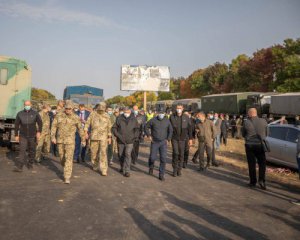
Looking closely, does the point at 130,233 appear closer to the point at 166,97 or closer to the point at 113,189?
the point at 113,189

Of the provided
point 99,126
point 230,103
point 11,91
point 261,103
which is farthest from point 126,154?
point 230,103

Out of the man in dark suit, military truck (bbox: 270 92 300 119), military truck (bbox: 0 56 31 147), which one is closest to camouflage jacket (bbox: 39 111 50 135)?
the man in dark suit

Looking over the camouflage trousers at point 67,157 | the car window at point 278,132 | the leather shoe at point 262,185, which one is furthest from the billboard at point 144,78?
the leather shoe at point 262,185

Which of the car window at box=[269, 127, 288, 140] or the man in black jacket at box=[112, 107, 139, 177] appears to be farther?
the car window at box=[269, 127, 288, 140]

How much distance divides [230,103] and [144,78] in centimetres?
955

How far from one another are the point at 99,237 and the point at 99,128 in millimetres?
4727

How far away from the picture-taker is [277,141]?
1080cm

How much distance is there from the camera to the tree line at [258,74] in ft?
129

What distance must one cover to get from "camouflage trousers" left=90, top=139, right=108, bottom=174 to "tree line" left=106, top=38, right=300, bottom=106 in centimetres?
2387

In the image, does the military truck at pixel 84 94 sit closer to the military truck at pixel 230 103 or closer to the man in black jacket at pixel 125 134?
the man in black jacket at pixel 125 134

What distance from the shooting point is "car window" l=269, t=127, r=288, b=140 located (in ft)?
35.3

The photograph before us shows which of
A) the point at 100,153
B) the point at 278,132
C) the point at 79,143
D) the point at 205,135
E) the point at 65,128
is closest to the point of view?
the point at 65,128

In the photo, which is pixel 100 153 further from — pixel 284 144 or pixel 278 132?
pixel 278 132

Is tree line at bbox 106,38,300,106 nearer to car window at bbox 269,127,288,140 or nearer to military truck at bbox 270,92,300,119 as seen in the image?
military truck at bbox 270,92,300,119
